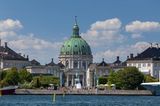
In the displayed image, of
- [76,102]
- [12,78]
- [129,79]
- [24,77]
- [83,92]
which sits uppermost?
[24,77]

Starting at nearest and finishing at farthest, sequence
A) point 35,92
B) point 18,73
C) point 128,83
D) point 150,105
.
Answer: point 150,105
point 35,92
point 128,83
point 18,73

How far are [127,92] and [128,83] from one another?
36.1ft

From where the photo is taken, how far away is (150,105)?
106 meters

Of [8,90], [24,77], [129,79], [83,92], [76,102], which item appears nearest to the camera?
[76,102]

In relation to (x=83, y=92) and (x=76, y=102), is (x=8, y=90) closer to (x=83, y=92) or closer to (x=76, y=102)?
(x=83, y=92)

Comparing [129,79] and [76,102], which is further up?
[129,79]

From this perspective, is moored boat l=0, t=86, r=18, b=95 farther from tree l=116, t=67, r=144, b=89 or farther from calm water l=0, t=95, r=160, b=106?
calm water l=0, t=95, r=160, b=106

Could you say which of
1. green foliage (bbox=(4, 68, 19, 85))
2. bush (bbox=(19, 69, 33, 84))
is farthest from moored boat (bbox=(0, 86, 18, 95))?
bush (bbox=(19, 69, 33, 84))

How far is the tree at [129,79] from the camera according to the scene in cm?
17762

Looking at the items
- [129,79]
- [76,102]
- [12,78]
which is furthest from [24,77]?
[76,102]

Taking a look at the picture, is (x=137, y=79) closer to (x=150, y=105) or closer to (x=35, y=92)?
(x=35, y=92)

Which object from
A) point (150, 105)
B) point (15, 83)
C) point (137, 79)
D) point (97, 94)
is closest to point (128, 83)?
point (137, 79)

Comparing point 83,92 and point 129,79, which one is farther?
point 129,79

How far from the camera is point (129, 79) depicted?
178 metres
